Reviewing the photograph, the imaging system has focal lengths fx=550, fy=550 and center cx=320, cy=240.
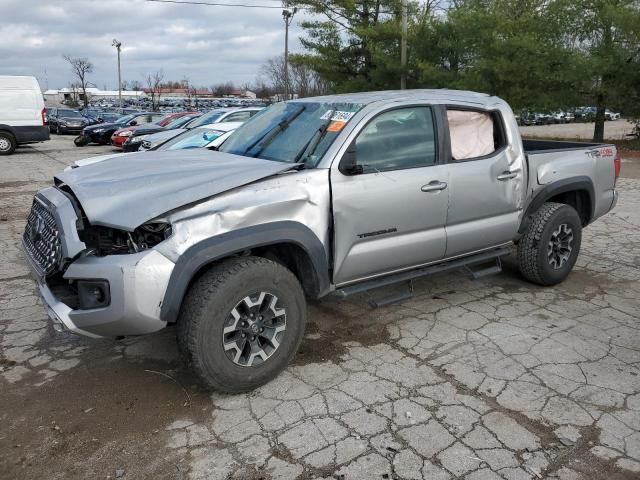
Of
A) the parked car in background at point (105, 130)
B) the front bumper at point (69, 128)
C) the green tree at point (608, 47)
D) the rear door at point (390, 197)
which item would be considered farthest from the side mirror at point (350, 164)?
the front bumper at point (69, 128)

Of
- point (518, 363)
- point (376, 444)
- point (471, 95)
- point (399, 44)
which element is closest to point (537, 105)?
point (399, 44)

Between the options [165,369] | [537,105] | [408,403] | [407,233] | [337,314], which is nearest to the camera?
[408,403]

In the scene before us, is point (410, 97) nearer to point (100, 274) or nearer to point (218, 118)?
point (100, 274)

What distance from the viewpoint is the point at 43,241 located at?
11.2 ft

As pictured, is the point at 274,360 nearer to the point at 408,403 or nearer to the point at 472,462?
the point at 408,403

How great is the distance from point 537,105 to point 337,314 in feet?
59.2

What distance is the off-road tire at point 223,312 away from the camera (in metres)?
3.08

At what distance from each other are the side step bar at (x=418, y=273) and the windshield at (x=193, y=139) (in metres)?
6.27

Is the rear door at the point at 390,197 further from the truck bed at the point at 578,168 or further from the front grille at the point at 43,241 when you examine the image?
the front grille at the point at 43,241

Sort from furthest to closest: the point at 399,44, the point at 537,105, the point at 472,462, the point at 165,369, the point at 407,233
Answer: the point at 399,44 → the point at 537,105 → the point at 407,233 → the point at 165,369 → the point at 472,462

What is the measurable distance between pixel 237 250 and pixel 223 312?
0.36 m

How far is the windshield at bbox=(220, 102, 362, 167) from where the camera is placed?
381 centimetres

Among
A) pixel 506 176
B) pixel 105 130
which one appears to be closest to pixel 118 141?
pixel 105 130

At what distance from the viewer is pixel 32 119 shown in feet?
58.4
